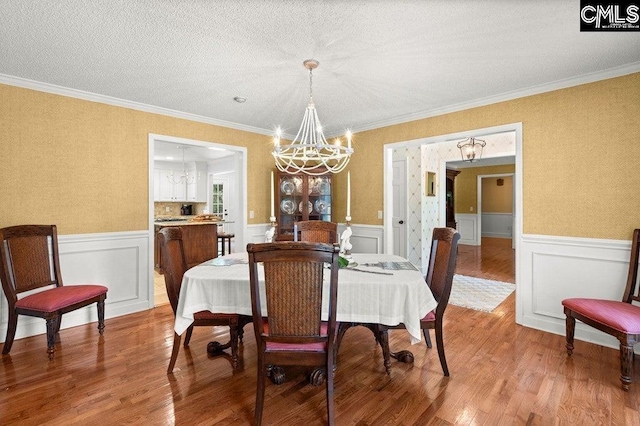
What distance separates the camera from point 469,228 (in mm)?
8828

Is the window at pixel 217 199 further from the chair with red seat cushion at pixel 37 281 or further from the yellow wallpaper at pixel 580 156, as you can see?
the yellow wallpaper at pixel 580 156

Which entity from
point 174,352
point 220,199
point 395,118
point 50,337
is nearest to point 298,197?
point 395,118

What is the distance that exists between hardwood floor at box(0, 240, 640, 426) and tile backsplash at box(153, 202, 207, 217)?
5544mm

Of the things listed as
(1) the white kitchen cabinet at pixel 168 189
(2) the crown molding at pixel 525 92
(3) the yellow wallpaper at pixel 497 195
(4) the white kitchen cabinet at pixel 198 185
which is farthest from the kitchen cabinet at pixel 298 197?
(3) the yellow wallpaper at pixel 497 195

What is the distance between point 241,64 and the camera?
2543 millimetres

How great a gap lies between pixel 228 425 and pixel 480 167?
9436 mm

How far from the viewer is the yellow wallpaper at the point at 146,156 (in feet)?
8.77

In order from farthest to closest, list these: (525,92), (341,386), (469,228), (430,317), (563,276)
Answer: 1. (469,228)
2. (525,92)
3. (563,276)
4. (430,317)
5. (341,386)

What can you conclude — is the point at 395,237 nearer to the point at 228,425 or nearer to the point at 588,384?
the point at 588,384

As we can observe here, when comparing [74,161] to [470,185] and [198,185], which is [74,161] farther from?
[470,185]

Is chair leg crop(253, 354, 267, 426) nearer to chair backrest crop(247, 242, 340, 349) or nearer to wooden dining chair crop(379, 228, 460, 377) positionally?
chair backrest crop(247, 242, 340, 349)

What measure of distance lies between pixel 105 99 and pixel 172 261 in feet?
7.52

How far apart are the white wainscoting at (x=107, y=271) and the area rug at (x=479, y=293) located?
A: 3850 millimetres

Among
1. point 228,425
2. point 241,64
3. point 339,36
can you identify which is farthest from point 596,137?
point 228,425
